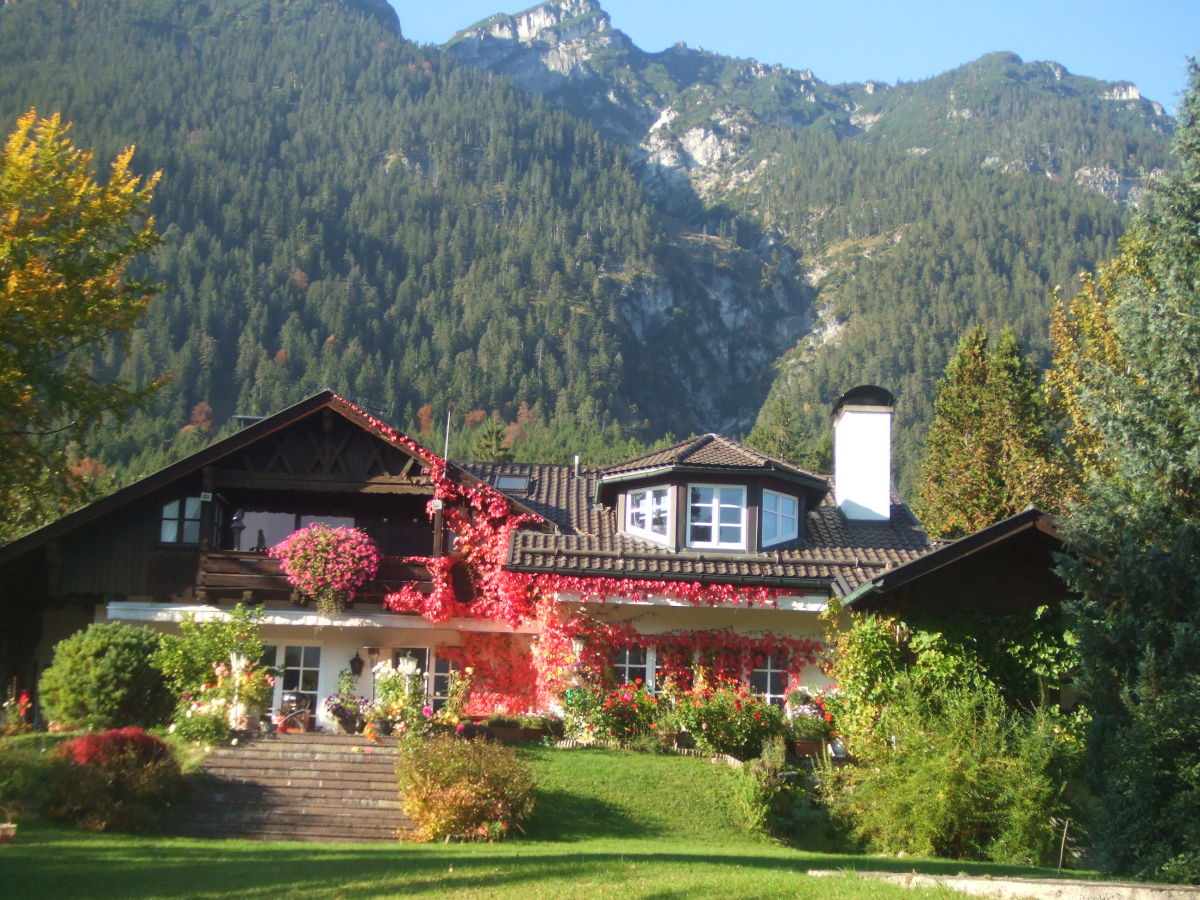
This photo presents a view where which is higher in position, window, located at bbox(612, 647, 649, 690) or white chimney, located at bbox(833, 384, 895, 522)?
white chimney, located at bbox(833, 384, 895, 522)

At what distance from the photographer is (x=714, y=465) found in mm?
25766

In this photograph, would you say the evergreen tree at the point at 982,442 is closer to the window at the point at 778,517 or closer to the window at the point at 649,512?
the window at the point at 778,517

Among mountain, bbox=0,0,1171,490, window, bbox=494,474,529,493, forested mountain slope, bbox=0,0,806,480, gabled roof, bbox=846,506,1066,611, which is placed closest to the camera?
gabled roof, bbox=846,506,1066,611

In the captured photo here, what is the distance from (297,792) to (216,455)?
422 inches

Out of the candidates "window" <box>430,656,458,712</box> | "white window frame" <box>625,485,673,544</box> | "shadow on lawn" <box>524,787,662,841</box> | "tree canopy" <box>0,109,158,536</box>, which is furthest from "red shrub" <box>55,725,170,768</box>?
"white window frame" <box>625,485,673,544</box>

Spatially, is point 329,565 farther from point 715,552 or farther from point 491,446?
point 491,446

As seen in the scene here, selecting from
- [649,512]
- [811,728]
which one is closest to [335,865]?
[811,728]

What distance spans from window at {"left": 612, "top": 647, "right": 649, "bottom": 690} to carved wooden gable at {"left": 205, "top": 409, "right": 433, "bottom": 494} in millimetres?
5692

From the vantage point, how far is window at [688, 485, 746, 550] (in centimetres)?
2592

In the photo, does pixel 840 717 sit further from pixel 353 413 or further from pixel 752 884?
pixel 353 413

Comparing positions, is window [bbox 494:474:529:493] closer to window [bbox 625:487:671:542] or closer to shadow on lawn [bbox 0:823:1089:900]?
window [bbox 625:487:671:542]

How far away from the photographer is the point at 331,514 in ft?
94.8

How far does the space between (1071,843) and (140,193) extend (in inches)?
825

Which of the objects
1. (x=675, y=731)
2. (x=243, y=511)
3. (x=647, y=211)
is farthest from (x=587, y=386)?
(x=675, y=731)
